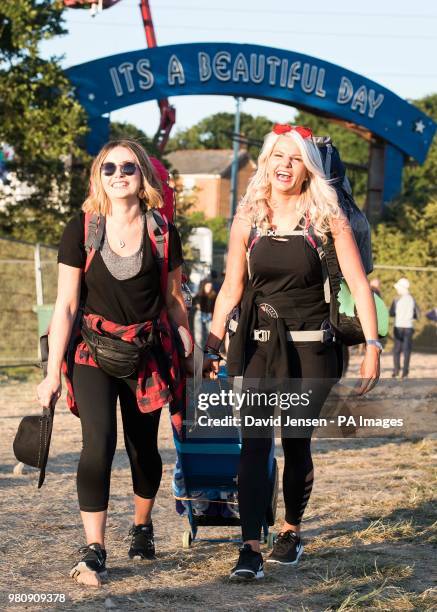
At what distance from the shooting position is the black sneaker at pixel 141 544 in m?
5.20

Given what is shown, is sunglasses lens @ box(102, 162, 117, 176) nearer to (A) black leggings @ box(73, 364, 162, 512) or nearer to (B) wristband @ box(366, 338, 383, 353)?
(A) black leggings @ box(73, 364, 162, 512)

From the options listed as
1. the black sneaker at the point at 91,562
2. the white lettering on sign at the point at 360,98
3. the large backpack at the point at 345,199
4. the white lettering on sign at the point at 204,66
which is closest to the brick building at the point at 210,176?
the white lettering on sign at the point at 360,98

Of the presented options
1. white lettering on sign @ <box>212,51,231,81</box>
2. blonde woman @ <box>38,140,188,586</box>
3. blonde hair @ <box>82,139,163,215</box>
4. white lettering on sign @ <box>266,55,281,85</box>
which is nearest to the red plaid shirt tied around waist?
blonde woman @ <box>38,140,188,586</box>

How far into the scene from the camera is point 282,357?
482 cm

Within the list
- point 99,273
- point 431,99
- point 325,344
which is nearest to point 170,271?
point 99,273

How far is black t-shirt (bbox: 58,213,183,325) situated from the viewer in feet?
15.6

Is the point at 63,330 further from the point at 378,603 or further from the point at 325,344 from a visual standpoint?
the point at 378,603

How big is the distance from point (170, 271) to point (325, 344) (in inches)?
29.6

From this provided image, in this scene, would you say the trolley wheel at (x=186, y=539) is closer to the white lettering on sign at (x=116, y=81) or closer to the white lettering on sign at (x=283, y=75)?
the white lettering on sign at (x=116, y=81)

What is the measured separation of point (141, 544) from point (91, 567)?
21.0 inches

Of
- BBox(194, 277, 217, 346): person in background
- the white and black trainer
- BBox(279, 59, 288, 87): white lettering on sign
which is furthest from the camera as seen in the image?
BBox(279, 59, 288, 87): white lettering on sign

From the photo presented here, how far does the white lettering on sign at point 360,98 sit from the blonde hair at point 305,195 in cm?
1881

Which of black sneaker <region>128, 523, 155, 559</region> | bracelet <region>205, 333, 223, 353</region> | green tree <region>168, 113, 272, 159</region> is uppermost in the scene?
green tree <region>168, 113, 272, 159</region>

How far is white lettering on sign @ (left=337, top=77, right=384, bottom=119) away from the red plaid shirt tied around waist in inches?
754
